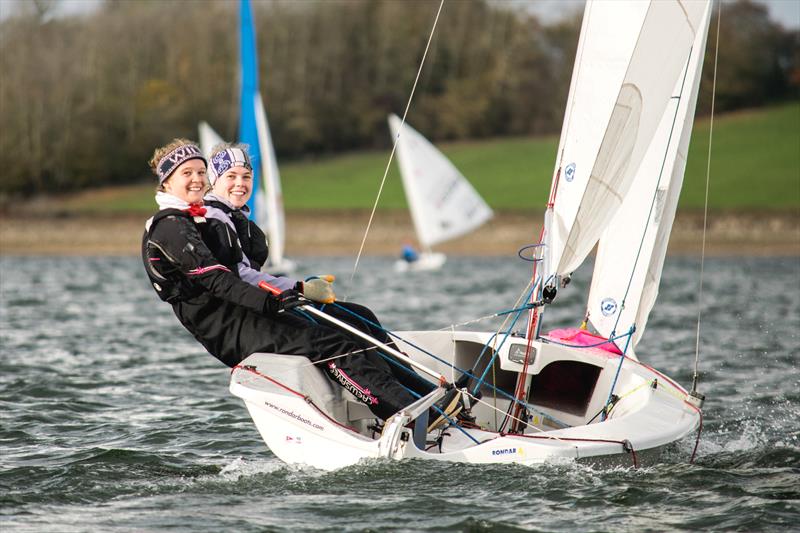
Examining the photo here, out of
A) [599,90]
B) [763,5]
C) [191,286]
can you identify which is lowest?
[191,286]

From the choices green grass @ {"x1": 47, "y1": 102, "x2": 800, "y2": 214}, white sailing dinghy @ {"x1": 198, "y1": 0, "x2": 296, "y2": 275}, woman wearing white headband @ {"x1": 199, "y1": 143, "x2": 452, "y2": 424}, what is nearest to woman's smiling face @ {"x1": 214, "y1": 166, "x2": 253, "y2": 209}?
woman wearing white headband @ {"x1": 199, "y1": 143, "x2": 452, "y2": 424}

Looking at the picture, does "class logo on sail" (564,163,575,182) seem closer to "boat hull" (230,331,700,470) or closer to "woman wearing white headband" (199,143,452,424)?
"boat hull" (230,331,700,470)

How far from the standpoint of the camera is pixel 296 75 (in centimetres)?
5544

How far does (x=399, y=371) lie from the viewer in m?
5.72

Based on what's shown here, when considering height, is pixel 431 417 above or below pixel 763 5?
below

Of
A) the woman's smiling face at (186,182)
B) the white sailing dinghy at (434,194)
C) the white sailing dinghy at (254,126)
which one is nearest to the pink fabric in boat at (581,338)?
the woman's smiling face at (186,182)

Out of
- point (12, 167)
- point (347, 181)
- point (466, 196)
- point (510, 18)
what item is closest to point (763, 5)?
point (510, 18)

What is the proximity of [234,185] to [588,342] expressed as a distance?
2609 millimetres

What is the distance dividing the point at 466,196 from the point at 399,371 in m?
22.3

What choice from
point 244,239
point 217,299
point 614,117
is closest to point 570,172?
point 614,117

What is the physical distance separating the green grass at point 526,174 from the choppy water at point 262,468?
31.7 meters

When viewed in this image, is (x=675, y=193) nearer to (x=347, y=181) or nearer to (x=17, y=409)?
(x=17, y=409)

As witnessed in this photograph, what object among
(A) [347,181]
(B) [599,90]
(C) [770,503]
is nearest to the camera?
(C) [770,503]

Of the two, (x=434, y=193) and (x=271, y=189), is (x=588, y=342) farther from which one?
(x=434, y=193)
